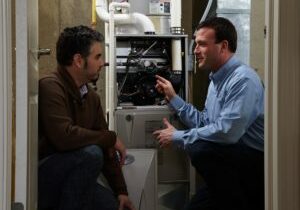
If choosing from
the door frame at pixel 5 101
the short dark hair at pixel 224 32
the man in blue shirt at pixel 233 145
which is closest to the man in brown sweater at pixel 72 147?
the man in blue shirt at pixel 233 145

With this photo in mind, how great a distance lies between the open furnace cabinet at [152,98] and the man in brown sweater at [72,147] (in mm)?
583

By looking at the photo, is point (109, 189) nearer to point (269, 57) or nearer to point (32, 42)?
point (32, 42)

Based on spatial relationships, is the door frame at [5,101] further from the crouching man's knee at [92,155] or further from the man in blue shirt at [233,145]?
the man in blue shirt at [233,145]

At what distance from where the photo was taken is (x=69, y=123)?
1.67 m

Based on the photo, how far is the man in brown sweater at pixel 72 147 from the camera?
1630mm

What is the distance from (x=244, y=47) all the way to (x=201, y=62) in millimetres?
820

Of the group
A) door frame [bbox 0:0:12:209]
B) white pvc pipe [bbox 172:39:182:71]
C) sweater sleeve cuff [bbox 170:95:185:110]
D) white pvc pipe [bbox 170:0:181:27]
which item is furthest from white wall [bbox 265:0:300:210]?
white pvc pipe [bbox 170:0:181:27]

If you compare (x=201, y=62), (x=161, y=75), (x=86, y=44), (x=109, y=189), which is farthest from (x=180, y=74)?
(x=109, y=189)

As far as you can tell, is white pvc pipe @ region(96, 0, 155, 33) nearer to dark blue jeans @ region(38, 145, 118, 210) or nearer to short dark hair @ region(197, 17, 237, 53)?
short dark hair @ region(197, 17, 237, 53)

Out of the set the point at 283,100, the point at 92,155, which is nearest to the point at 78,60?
the point at 92,155

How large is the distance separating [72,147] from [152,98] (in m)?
1.09

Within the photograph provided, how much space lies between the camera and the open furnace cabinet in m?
2.53

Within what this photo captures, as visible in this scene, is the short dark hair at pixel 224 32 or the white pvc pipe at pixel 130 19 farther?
the white pvc pipe at pixel 130 19

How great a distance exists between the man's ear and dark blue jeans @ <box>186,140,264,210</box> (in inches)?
28.9
